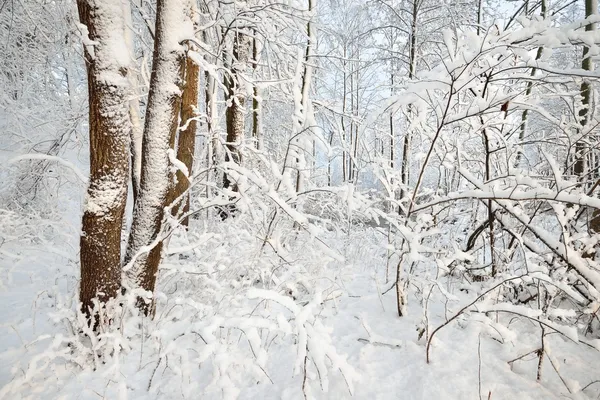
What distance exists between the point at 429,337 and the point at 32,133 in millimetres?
7334

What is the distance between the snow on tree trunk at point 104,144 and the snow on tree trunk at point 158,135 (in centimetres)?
19

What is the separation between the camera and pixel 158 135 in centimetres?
233

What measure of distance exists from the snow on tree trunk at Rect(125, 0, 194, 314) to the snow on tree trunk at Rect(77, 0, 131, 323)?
0.19 m

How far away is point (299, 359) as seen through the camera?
1.21 m

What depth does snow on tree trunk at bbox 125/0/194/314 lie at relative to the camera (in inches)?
89.7

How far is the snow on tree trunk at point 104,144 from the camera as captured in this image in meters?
1.96

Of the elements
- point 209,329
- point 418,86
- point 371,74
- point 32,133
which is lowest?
point 209,329

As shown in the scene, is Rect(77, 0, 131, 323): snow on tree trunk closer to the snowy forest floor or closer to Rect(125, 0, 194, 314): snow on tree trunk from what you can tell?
Rect(125, 0, 194, 314): snow on tree trunk

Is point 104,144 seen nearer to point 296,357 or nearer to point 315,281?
point 296,357

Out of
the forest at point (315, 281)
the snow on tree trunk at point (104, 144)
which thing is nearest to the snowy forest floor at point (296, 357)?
the forest at point (315, 281)

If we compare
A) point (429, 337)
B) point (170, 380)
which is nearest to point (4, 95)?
point (170, 380)

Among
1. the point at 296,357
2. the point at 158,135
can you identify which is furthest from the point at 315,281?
the point at 158,135

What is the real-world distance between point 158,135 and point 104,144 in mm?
402

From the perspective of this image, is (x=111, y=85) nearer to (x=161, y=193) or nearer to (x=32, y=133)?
(x=161, y=193)
